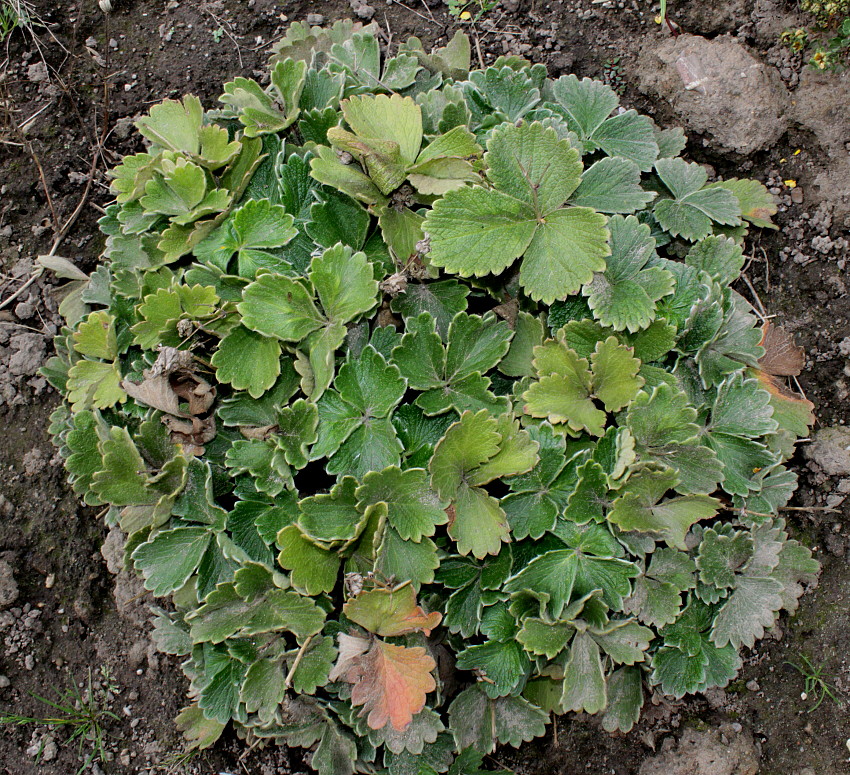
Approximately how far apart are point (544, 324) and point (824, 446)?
1157 millimetres

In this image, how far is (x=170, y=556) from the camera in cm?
194

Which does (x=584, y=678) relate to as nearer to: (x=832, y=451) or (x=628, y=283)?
(x=628, y=283)

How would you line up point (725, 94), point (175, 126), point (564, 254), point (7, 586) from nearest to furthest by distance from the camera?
point (564, 254)
point (175, 126)
point (7, 586)
point (725, 94)

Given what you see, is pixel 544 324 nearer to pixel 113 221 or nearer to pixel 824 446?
pixel 824 446

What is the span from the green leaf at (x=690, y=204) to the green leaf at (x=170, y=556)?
1.62 meters

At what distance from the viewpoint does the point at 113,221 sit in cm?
229

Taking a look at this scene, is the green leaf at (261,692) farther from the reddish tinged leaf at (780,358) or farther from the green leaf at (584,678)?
the reddish tinged leaf at (780,358)

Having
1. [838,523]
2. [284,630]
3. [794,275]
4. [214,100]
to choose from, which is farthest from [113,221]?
[838,523]

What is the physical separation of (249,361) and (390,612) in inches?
28.8

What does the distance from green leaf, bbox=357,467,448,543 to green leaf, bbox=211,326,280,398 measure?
1.30 feet

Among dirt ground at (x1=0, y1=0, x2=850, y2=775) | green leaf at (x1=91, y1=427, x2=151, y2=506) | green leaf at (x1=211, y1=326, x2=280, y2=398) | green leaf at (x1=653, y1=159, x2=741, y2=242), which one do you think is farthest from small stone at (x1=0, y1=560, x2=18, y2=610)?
green leaf at (x1=653, y1=159, x2=741, y2=242)

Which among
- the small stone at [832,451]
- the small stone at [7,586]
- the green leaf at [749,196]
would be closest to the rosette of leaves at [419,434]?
the small stone at [832,451]

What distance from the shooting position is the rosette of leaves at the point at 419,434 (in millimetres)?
1856

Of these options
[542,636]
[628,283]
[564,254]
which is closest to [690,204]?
[628,283]
